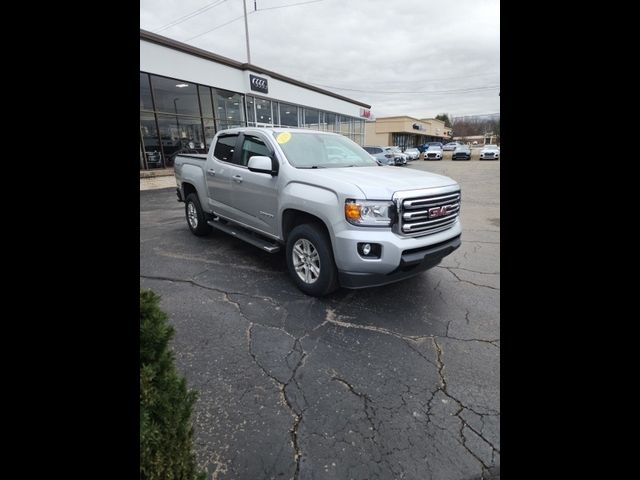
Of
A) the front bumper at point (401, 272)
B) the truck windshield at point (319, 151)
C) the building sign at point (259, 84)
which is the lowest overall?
the front bumper at point (401, 272)

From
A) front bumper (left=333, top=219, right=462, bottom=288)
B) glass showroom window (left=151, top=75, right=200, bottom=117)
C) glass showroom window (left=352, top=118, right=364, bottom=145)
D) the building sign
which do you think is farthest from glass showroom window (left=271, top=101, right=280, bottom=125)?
front bumper (left=333, top=219, right=462, bottom=288)

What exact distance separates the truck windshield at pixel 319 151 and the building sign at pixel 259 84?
1747cm

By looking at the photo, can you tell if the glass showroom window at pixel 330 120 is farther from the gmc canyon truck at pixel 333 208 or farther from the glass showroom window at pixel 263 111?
the gmc canyon truck at pixel 333 208

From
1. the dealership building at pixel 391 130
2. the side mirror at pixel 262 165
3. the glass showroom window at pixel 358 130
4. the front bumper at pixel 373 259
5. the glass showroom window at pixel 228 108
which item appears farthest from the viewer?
the dealership building at pixel 391 130

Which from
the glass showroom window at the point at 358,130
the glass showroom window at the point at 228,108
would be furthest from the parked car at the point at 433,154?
the glass showroom window at the point at 228,108

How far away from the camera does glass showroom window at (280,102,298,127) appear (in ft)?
80.7

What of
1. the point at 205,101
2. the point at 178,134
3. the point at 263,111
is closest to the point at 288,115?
the point at 263,111

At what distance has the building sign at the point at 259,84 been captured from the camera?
20.3 metres

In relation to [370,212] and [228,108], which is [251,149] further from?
[228,108]

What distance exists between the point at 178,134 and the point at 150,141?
167 cm

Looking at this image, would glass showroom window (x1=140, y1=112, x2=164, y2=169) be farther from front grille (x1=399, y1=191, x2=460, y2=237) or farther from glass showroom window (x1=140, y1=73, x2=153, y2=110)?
front grille (x1=399, y1=191, x2=460, y2=237)

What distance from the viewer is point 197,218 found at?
6.29 m
